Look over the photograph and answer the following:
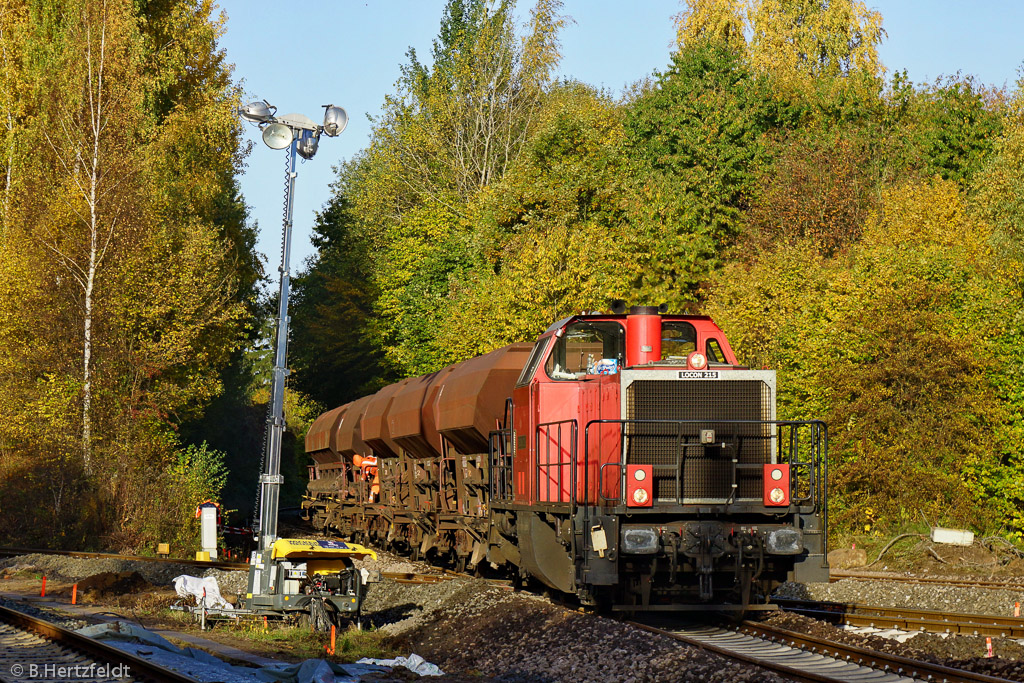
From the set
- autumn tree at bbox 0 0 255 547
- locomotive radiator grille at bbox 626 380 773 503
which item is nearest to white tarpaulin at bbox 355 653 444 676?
locomotive radiator grille at bbox 626 380 773 503

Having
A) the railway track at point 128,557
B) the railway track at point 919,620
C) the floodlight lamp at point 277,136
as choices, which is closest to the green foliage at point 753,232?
the railway track at point 128,557

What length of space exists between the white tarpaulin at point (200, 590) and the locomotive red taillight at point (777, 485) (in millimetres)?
7548

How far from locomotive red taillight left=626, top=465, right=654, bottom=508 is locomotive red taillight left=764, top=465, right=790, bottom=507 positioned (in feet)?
4.28

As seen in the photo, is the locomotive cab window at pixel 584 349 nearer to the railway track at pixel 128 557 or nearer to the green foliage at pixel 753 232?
the railway track at pixel 128 557

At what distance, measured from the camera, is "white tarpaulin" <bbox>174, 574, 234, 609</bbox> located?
15.0 m

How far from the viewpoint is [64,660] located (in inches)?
409

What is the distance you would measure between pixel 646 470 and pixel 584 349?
241cm

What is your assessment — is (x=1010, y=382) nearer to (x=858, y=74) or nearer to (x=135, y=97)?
(x=135, y=97)

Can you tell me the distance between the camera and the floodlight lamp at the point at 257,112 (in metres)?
13.3

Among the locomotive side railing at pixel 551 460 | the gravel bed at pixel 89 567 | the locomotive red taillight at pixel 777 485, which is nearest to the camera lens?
the locomotive red taillight at pixel 777 485

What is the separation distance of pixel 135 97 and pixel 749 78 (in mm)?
26677

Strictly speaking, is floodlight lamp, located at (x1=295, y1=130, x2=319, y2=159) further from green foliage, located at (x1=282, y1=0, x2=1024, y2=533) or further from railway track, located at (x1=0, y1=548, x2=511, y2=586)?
green foliage, located at (x1=282, y1=0, x2=1024, y2=533)

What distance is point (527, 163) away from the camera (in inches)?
1631

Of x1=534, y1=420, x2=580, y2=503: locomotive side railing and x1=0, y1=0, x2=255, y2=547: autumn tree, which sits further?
x1=0, y1=0, x2=255, y2=547: autumn tree
